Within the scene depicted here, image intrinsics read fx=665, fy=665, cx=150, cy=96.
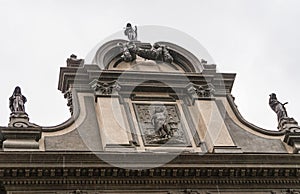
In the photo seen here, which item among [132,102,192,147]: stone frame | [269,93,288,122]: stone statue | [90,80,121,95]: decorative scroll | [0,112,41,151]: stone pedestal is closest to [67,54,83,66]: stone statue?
[90,80,121,95]: decorative scroll

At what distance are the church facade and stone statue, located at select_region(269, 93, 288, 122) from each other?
0.15 feet

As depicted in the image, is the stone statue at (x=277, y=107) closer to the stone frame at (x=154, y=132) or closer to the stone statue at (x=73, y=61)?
the stone frame at (x=154, y=132)

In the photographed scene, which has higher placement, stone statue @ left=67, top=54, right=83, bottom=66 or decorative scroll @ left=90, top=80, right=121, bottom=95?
stone statue @ left=67, top=54, right=83, bottom=66

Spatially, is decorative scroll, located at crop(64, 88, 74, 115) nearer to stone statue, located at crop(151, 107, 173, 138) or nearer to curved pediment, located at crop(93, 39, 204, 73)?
curved pediment, located at crop(93, 39, 204, 73)

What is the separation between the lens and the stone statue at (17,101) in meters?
22.1

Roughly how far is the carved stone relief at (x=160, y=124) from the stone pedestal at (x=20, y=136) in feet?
12.4

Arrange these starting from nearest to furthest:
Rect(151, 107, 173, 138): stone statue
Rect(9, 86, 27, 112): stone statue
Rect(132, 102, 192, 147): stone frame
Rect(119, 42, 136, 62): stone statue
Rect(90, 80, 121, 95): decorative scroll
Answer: Rect(9, 86, 27, 112): stone statue, Rect(132, 102, 192, 147): stone frame, Rect(151, 107, 173, 138): stone statue, Rect(90, 80, 121, 95): decorative scroll, Rect(119, 42, 136, 62): stone statue

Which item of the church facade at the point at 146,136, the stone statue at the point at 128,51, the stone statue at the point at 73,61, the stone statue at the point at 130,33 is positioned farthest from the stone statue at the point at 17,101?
the stone statue at the point at 130,33

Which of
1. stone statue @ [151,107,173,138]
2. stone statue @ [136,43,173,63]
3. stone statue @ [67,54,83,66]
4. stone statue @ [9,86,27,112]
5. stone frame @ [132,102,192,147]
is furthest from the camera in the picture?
stone statue @ [136,43,173,63]

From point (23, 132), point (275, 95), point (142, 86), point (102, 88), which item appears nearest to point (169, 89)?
point (142, 86)

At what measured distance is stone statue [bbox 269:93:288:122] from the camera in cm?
2481

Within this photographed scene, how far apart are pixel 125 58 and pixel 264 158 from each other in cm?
723

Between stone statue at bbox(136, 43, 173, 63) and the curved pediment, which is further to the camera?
stone statue at bbox(136, 43, 173, 63)

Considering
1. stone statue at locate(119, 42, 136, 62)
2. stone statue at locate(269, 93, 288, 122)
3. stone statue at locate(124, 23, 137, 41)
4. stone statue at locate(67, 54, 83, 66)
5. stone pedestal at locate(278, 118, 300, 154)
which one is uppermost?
stone statue at locate(124, 23, 137, 41)
